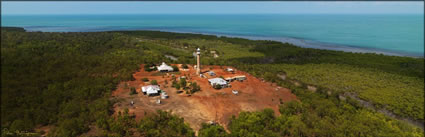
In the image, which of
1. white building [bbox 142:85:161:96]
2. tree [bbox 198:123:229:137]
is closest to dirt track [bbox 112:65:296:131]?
white building [bbox 142:85:161:96]

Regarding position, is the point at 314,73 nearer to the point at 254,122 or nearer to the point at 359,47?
the point at 254,122

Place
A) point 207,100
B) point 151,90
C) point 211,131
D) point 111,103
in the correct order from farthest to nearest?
point 151,90
point 207,100
point 111,103
point 211,131

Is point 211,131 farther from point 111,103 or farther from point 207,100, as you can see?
point 111,103

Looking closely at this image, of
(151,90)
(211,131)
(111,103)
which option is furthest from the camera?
(151,90)

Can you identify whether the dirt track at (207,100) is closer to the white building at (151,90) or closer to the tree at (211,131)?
the white building at (151,90)

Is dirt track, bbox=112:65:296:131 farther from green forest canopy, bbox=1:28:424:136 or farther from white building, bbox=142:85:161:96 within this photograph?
green forest canopy, bbox=1:28:424:136

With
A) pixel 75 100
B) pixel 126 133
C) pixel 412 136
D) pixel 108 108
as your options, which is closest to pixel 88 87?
pixel 75 100

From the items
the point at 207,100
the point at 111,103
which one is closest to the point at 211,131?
the point at 207,100

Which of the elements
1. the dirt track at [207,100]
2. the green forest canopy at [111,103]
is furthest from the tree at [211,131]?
the dirt track at [207,100]
